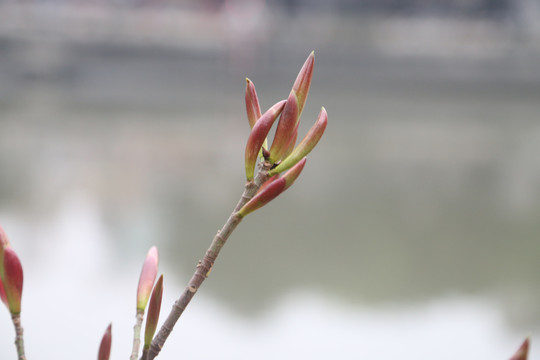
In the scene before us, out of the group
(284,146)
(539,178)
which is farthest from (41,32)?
(284,146)

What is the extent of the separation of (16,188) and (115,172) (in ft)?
1.70

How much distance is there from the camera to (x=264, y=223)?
97.8 inches

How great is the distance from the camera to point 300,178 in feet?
10.8

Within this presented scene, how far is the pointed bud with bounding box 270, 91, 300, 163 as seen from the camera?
0.23 meters

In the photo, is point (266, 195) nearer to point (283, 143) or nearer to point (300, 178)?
point (283, 143)

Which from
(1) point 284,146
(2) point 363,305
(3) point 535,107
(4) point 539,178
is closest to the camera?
(1) point 284,146

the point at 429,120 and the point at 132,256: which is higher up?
the point at 429,120

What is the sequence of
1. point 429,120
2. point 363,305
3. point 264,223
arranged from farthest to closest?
point 429,120, point 264,223, point 363,305

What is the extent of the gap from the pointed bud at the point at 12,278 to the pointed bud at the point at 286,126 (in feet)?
0.35

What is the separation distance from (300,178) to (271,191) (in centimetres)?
308

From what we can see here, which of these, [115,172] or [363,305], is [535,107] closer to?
[115,172]

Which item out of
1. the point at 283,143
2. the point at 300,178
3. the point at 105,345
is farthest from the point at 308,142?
the point at 300,178

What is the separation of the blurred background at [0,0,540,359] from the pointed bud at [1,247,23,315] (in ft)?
3.71

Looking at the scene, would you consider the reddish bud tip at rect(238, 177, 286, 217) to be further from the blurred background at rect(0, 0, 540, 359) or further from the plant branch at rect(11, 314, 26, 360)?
the blurred background at rect(0, 0, 540, 359)
